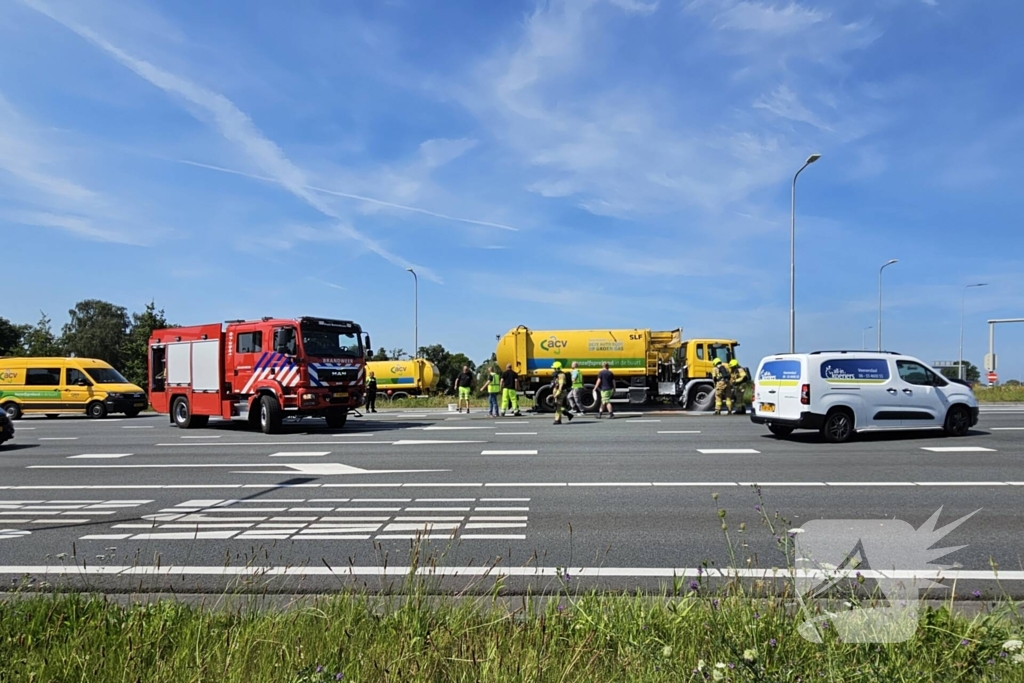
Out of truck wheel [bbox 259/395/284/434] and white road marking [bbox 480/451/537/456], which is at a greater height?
truck wheel [bbox 259/395/284/434]

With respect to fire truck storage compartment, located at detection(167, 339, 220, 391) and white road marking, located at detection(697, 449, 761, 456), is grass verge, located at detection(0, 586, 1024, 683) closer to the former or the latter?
white road marking, located at detection(697, 449, 761, 456)

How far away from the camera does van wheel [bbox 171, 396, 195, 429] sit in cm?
2008

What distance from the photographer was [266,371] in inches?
697

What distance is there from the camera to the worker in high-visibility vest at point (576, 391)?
79.6ft

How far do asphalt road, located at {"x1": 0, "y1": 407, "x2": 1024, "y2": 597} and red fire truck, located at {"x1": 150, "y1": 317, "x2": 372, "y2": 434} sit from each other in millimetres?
2548

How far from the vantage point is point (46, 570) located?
5277mm

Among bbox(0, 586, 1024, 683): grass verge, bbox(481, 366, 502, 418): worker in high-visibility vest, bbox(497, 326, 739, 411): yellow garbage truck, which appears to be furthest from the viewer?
bbox(497, 326, 739, 411): yellow garbage truck

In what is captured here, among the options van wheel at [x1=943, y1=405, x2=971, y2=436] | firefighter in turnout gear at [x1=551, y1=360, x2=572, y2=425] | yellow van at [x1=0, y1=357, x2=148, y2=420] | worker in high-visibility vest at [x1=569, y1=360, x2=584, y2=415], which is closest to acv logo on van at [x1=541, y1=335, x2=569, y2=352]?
worker in high-visibility vest at [x1=569, y1=360, x2=584, y2=415]

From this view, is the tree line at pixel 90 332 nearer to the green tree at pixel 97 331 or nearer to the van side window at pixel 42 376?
the green tree at pixel 97 331

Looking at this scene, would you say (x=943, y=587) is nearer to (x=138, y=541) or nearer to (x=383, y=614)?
(x=383, y=614)

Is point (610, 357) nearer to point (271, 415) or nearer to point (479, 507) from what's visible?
point (271, 415)

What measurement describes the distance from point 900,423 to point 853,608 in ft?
42.4

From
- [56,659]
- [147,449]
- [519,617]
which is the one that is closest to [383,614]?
[519,617]

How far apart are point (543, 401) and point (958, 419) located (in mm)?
14328
